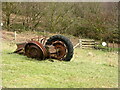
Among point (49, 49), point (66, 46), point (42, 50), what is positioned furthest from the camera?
point (66, 46)

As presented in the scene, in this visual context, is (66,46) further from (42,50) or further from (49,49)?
(42,50)

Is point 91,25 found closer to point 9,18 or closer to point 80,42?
point 80,42

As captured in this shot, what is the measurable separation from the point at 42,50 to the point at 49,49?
532 millimetres

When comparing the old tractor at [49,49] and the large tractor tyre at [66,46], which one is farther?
the large tractor tyre at [66,46]

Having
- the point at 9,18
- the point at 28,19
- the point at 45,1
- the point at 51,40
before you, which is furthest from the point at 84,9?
the point at 51,40

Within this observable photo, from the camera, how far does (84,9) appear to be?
119ft

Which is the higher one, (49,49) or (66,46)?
(66,46)

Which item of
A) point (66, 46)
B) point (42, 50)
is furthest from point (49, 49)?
point (66, 46)

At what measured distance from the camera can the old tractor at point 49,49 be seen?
1027 centimetres

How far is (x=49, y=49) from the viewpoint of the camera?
34.8ft

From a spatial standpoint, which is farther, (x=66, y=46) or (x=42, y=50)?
(x=66, y=46)

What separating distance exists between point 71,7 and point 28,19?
23.2 feet

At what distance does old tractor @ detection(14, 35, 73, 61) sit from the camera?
10266mm

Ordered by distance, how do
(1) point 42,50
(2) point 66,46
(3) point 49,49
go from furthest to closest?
(2) point 66,46
(3) point 49,49
(1) point 42,50
